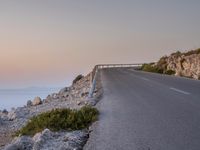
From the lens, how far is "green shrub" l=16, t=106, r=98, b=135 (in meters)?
11.2

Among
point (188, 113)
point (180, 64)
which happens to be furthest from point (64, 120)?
point (180, 64)

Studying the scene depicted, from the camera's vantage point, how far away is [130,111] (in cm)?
1343

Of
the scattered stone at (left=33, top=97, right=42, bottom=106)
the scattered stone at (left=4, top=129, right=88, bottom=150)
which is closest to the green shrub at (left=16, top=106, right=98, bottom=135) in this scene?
the scattered stone at (left=4, top=129, right=88, bottom=150)

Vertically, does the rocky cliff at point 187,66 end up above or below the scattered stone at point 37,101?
above

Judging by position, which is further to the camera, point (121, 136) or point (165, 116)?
point (165, 116)

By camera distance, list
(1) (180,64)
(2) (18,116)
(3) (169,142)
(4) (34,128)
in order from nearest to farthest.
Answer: (3) (169,142) < (4) (34,128) < (2) (18,116) < (1) (180,64)

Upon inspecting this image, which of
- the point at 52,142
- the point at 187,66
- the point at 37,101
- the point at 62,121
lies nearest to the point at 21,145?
the point at 52,142

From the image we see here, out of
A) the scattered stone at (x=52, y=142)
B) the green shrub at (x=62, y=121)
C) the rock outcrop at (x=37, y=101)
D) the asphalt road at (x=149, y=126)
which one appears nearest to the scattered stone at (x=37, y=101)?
the rock outcrop at (x=37, y=101)

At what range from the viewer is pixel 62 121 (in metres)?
11.3

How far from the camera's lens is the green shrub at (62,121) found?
11.2 meters

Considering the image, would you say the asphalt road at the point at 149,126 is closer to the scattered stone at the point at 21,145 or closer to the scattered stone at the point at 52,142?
the scattered stone at the point at 52,142

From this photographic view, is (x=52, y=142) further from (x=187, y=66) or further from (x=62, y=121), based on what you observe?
(x=187, y=66)

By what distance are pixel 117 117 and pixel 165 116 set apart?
1453 millimetres

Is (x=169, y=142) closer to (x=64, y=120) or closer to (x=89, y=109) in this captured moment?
(x=64, y=120)
